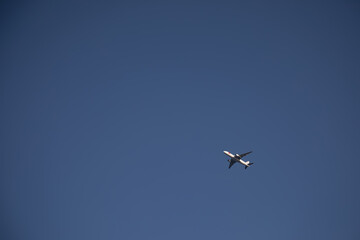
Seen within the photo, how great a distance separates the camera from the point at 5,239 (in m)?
127

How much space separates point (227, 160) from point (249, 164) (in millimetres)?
8298

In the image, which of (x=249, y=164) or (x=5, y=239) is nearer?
(x=249, y=164)

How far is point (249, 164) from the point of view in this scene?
363ft

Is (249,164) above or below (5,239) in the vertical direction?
above

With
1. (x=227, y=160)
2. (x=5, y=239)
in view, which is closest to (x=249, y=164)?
(x=227, y=160)

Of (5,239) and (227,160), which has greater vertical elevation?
(227,160)

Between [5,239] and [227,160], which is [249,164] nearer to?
[227,160]

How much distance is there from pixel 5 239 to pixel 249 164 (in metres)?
108

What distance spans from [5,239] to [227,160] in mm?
101212

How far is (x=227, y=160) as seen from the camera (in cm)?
11269

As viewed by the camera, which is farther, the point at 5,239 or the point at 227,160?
the point at 5,239
